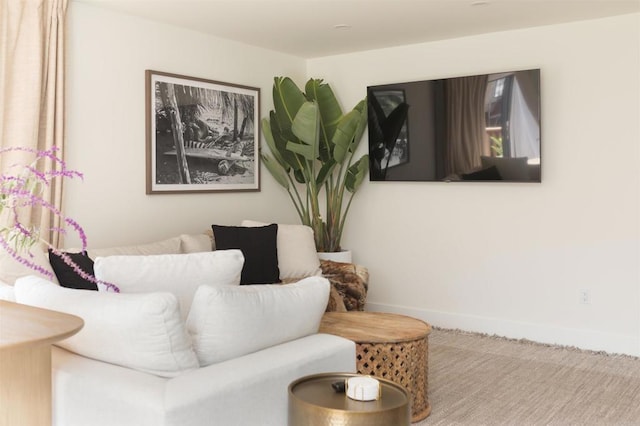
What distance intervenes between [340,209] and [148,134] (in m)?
1.88

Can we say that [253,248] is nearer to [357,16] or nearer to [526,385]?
[357,16]

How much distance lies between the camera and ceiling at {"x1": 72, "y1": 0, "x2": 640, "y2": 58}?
4430 mm

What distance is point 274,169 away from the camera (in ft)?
19.5

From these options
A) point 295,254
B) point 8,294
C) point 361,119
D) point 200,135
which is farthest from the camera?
point 361,119

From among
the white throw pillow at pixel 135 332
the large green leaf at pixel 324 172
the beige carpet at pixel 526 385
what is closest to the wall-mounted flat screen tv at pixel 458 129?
the large green leaf at pixel 324 172

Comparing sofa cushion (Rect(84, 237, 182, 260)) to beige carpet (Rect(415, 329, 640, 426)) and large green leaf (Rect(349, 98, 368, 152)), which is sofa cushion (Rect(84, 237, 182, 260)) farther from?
large green leaf (Rect(349, 98, 368, 152))

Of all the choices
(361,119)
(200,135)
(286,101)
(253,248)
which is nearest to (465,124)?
(361,119)

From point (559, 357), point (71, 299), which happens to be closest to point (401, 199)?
point (559, 357)

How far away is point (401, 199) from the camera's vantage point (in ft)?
19.2

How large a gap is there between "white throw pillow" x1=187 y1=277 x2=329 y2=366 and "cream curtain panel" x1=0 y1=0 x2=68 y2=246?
94.2 inches

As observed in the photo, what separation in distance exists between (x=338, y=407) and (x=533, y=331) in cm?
370

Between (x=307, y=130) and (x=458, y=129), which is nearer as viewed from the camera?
(x=458, y=129)

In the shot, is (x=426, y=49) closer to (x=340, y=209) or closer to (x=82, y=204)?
(x=340, y=209)

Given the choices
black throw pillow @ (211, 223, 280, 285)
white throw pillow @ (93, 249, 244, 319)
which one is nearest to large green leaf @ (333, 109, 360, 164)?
black throw pillow @ (211, 223, 280, 285)
